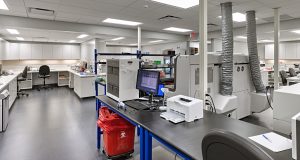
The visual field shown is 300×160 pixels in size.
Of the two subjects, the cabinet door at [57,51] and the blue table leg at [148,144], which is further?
the cabinet door at [57,51]

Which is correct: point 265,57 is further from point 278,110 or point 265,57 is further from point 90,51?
point 278,110

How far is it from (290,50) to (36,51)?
508 inches

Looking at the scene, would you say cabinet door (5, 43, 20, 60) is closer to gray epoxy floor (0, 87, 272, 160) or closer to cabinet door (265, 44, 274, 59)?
gray epoxy floor (0, 87, 272, 160)

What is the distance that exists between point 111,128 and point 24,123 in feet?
8.77

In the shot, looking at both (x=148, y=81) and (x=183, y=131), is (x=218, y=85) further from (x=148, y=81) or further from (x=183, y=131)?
(x=183, y=131)

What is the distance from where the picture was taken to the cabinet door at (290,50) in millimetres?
9656

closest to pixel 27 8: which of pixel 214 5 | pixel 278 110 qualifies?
pixel 214 5

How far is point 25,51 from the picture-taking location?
8.91m

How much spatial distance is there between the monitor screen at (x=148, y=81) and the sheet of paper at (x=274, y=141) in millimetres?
1157

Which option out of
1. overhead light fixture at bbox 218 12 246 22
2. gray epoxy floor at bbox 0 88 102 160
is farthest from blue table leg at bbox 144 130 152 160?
overhead light fixture at bbox 218 12 246 22

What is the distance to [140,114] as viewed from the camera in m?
2.03

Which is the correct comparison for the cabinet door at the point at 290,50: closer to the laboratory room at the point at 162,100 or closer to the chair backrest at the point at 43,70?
the laboratory room at the point at 162,100

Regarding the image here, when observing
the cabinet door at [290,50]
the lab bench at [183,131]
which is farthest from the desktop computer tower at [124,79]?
the cabinet door at [290,50]

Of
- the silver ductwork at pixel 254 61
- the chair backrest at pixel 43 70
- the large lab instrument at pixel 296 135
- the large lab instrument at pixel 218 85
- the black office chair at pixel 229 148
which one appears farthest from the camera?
the chair backrest at pixel 43 70
